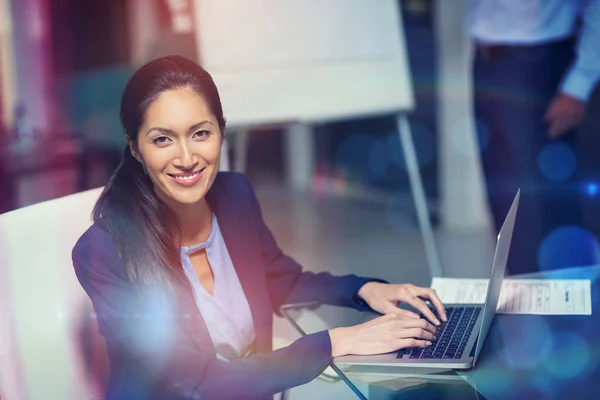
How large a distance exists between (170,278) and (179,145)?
0.19 metres

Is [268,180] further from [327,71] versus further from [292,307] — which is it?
[292,307]

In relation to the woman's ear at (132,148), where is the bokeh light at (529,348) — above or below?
below

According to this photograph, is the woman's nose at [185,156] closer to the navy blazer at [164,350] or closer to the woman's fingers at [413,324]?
the navy blazer at [164,350]

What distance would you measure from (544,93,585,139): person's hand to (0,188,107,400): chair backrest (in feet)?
5.05

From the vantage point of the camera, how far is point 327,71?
2.16 m

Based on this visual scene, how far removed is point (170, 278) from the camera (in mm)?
1167

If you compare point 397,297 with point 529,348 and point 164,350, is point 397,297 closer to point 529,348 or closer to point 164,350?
point 529,348

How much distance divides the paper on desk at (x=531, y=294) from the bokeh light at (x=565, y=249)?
3.79 ft

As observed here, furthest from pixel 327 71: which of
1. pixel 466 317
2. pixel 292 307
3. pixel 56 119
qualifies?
pixel 56 119

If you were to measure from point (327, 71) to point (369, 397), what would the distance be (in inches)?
48.8

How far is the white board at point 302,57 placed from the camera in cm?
185

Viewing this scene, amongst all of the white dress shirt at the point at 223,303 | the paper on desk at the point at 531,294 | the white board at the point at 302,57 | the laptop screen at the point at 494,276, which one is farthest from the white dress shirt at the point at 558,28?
the white dress shirt at the point at 223,303

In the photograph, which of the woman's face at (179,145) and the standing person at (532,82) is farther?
the standing person at (532,82)

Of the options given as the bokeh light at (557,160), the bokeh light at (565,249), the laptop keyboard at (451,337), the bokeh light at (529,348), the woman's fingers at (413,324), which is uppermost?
the woman's fingers at (413,324)
